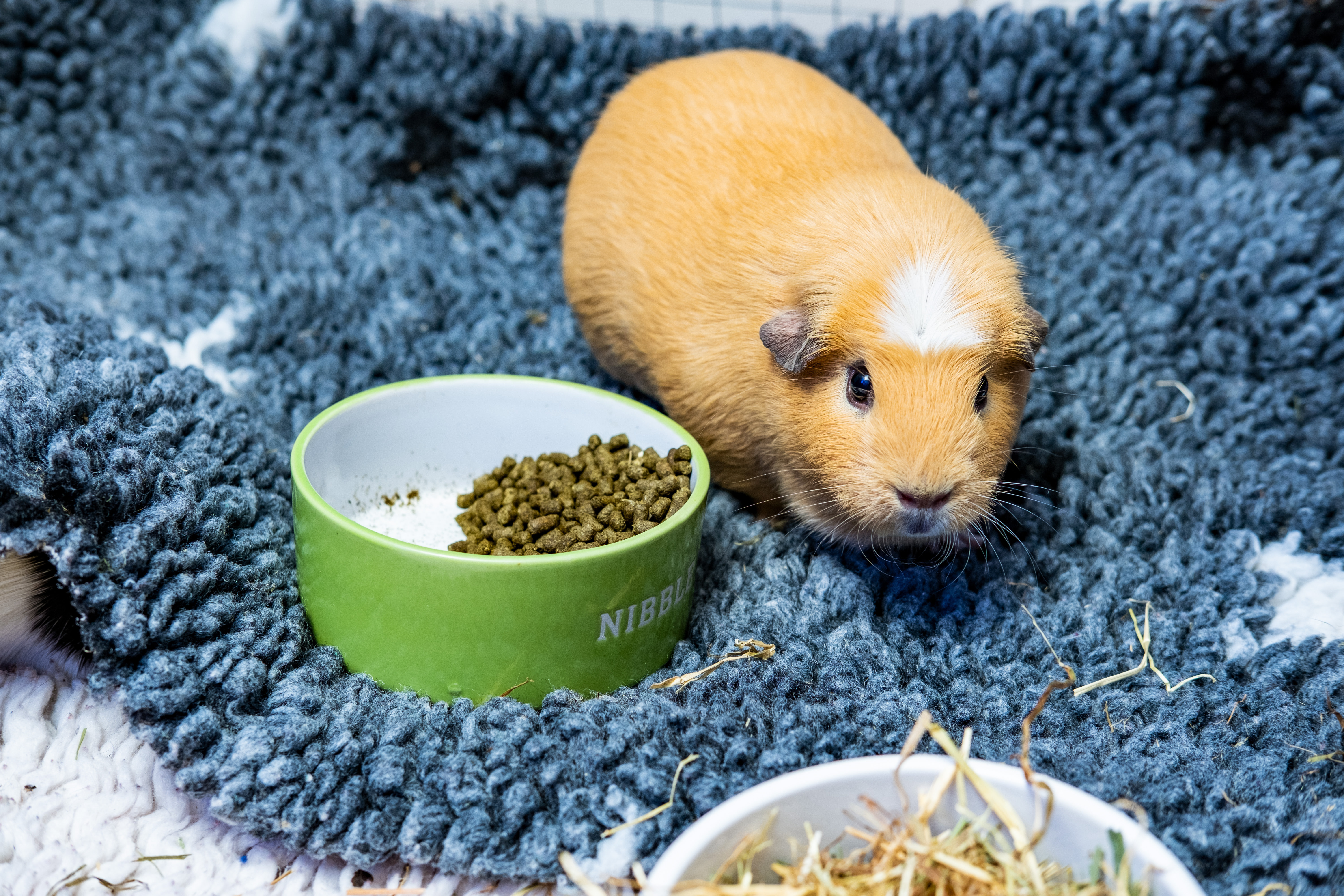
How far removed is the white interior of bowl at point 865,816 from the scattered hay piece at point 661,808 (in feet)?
0.26

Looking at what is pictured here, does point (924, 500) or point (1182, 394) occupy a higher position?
point (924, 500)

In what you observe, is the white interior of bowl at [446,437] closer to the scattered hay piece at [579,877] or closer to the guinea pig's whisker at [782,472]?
the guinea pig's whisker at [782,472]

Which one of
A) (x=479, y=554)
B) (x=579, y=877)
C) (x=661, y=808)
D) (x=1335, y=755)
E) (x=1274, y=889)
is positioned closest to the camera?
(x=579, y=877)

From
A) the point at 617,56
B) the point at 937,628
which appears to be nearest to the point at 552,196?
the point at 617,56

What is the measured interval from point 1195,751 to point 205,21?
3.43 meters

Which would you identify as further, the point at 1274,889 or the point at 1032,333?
the point at 1032,333

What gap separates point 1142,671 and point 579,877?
3.69ft

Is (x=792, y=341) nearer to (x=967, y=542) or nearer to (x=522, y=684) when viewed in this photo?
(x=967, y=542)

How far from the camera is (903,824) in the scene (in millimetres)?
A: 1458

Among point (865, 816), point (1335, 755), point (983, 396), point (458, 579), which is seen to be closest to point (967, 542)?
point (983, 396)

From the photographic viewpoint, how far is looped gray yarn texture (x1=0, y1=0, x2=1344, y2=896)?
1.65 meters

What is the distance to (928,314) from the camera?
184cm

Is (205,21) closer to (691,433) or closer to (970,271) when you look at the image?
(691,433)

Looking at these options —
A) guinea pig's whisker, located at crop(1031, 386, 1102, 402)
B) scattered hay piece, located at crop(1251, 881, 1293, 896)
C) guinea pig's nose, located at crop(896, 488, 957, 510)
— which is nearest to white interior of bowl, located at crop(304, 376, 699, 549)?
guinea pig's nose, located at crop(896, 488, 957, 510)
